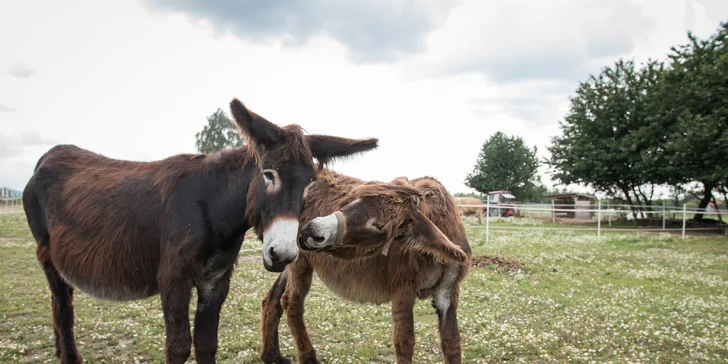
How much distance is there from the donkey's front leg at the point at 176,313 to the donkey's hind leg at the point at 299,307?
179cm

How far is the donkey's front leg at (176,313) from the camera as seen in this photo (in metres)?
3.36

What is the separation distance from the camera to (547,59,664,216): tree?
102 feet

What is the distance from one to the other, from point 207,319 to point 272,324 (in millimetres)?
1612

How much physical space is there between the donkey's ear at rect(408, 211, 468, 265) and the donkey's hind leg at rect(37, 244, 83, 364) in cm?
407

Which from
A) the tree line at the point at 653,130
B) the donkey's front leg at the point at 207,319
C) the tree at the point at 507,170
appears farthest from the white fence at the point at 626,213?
the tree at the point at 507,170

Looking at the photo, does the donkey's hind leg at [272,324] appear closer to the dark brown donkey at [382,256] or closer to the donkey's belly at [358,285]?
the dark brown donkey at [382,256]

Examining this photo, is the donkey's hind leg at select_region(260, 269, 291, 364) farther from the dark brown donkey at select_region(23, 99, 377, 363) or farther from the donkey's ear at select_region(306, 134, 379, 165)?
the donkey's ear at select_region(306, 134, 379, 165)

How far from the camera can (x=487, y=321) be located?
7.18 metres

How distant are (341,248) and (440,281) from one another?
1.45 metres

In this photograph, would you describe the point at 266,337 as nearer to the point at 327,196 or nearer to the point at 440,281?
the point at 327,196

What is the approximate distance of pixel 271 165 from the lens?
10.7 ft

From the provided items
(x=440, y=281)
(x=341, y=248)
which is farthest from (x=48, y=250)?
(x=440, y=281)

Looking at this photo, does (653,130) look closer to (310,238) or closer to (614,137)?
(614,137)

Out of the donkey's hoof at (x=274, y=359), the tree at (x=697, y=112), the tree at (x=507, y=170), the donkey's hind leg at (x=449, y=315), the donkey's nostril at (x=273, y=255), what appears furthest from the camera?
the tree at (x=507, y=170)
